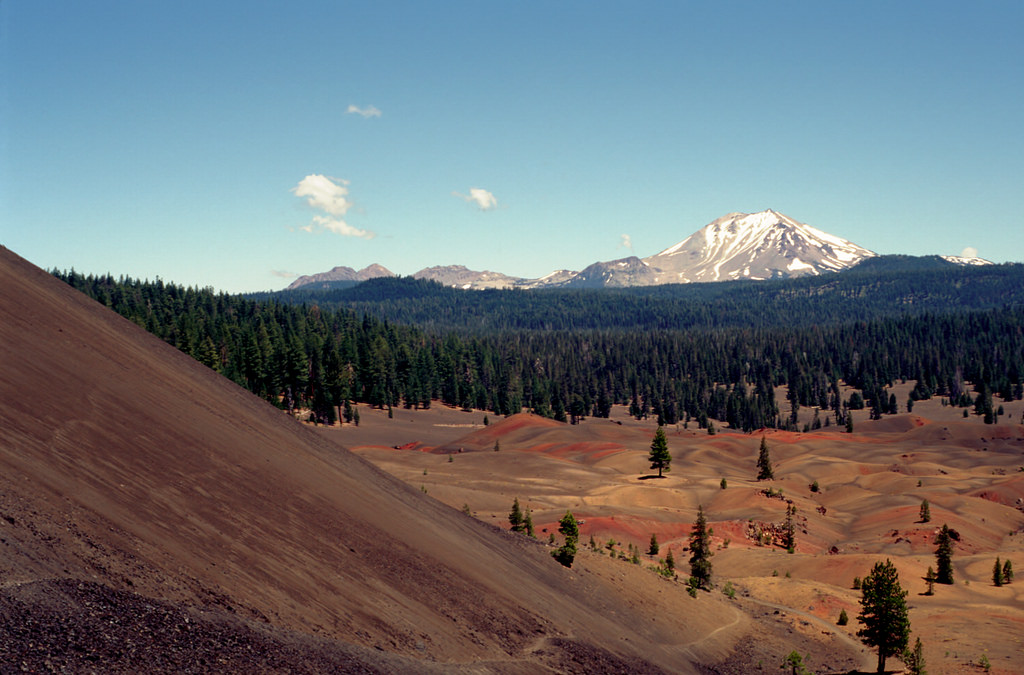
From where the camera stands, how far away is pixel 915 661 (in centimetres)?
2425

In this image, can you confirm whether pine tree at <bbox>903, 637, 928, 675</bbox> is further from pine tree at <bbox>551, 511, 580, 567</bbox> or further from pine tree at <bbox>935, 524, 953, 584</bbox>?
pine tree at <bbox>935, 524, 953, 584</bbox>

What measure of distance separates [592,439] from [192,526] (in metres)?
85.7

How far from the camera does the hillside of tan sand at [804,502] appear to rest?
110 ft

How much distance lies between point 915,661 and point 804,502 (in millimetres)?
40507

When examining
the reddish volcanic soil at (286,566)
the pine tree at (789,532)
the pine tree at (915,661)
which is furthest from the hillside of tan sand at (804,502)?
the pine tree at (915,661)

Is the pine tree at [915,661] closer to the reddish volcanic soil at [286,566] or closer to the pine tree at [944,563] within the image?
the reddish volcanic soil at [286,566]

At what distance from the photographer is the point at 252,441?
80.8ft

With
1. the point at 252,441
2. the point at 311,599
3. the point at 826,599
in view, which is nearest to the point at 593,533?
the point at 826,599

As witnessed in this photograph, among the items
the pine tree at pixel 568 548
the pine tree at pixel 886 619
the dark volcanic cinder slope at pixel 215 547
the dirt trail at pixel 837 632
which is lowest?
the dirt trail at pixel 837 632

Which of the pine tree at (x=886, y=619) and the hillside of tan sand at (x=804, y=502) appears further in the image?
the hillside of tan sand at (x=804, y=502)

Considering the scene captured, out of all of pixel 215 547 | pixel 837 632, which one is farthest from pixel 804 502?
pixel 215 547

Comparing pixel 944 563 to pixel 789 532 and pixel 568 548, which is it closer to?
pixel 789 532

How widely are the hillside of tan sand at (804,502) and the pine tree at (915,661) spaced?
2.43 feet

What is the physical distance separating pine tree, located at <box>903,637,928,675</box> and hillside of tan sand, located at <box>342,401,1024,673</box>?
0.74 metres
